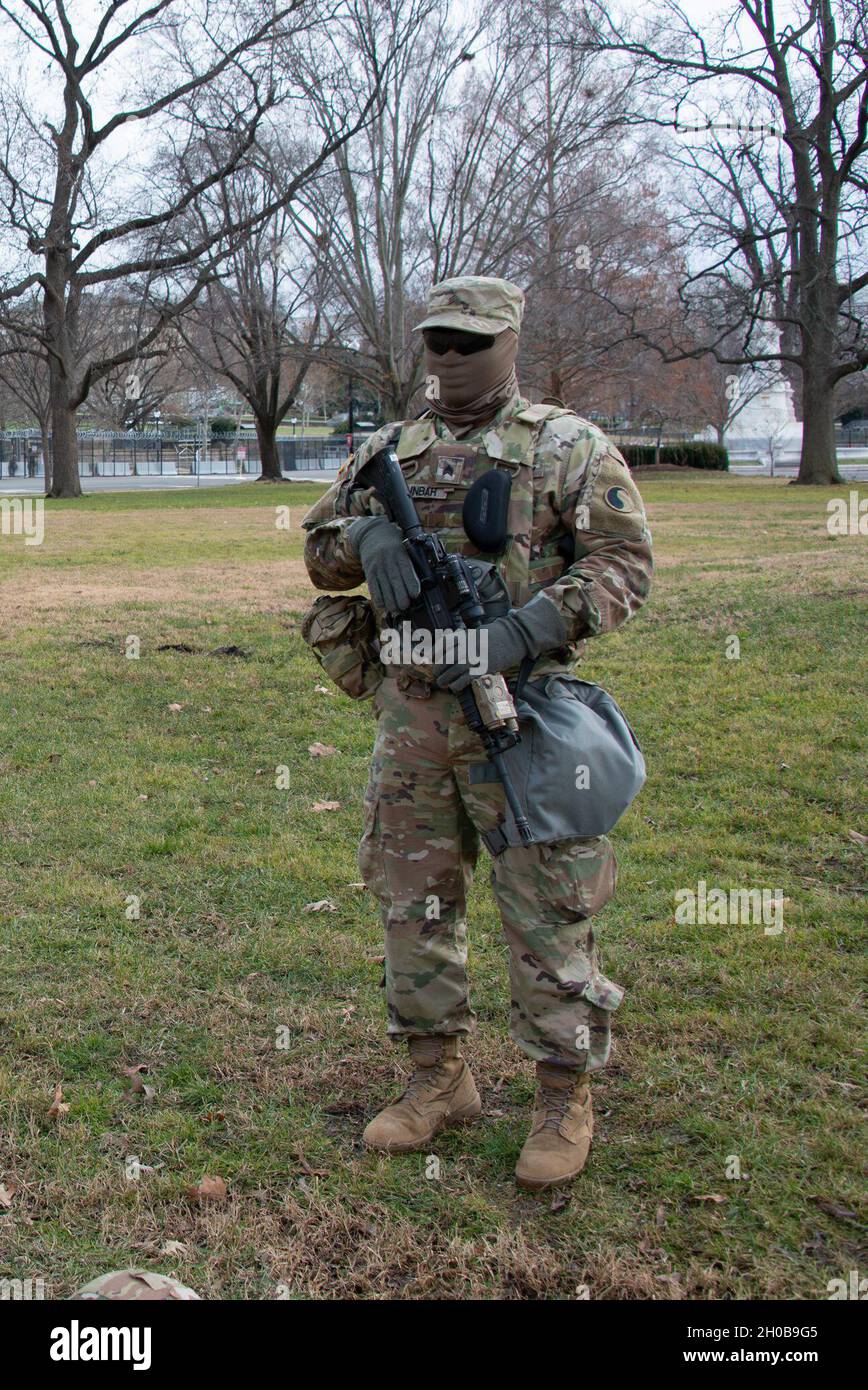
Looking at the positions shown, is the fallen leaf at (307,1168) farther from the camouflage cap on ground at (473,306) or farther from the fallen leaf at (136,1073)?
the camouflage cap on ground at (473,306)

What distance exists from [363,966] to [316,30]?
1137 inches

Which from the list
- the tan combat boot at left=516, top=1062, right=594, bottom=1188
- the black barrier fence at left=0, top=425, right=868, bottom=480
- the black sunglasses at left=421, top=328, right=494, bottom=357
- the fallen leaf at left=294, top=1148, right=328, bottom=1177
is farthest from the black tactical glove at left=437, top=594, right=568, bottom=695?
the black barrier fence at left=0, top=425, right=868, bottom=480

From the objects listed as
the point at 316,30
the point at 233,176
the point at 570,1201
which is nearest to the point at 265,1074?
the point at 570,1201

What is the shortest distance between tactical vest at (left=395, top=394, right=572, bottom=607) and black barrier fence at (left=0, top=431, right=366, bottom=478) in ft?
162

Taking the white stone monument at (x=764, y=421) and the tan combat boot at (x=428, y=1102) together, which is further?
the white stone monument at (x=764, y=421)

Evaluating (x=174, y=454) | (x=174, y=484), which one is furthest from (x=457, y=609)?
(x=174, y=454)

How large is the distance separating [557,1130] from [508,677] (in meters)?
1.15

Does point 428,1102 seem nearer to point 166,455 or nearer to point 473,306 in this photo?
point 473,306

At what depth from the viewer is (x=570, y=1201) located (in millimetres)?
2926

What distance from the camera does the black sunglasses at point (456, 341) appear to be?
9.66 ft

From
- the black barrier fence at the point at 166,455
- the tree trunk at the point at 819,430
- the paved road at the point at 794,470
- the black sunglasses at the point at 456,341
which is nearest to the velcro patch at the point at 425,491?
the black sunglasses at the point at 456,341

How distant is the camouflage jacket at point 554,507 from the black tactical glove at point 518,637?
32 millimetres
